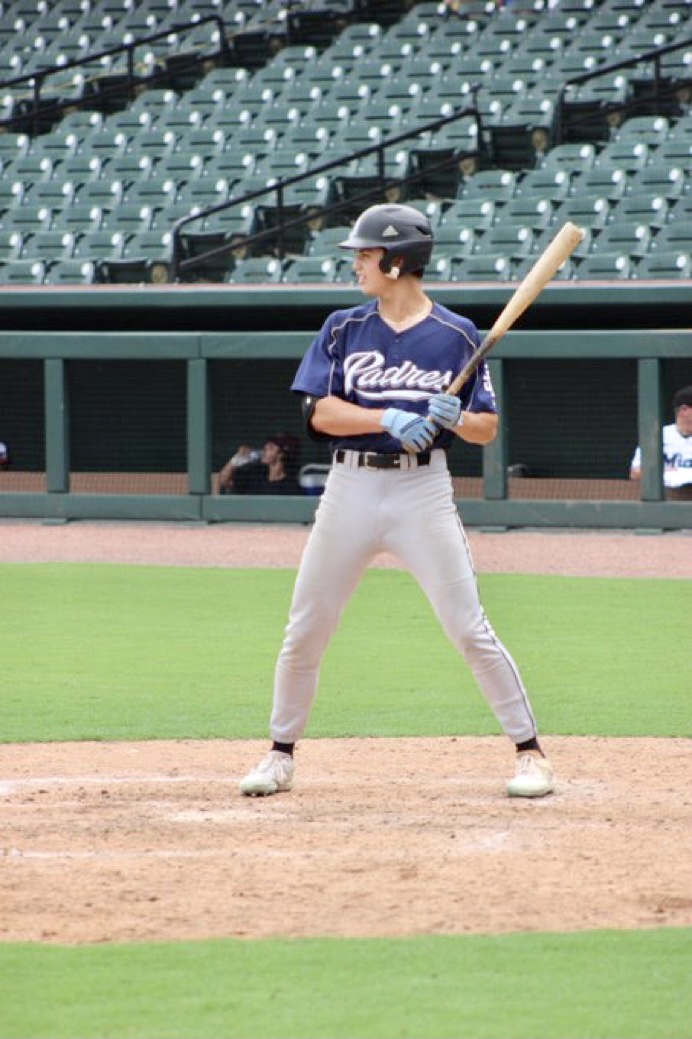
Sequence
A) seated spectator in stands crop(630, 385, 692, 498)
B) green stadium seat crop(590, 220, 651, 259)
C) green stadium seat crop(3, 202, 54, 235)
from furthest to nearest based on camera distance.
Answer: green stadium seat crop(3, 202, 54, 235), green stadium seat crop(590, 220, 651, 259), seated spectator in stands crop(630, 385, 692, 498)

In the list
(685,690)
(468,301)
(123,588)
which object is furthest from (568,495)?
(685,690)

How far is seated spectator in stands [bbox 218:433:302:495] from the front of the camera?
1546 centimetres

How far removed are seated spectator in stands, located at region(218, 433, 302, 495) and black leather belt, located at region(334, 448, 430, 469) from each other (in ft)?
33.3

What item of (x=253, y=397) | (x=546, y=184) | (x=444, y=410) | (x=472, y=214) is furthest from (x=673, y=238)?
(x=444, y=410)

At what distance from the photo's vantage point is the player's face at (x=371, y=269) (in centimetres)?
531

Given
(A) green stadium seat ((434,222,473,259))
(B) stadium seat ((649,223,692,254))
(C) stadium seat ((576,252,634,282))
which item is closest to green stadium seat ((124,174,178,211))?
(A) green stadium seat ((434,222,473,259))

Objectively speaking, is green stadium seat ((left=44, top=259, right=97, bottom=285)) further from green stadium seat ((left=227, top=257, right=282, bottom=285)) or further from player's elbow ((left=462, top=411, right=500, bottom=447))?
player's elbow ((left=462, top=411, right=500, bottom=447))

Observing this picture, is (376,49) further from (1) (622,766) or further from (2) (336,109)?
(1) (622,766)

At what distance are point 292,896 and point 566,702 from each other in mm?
3399

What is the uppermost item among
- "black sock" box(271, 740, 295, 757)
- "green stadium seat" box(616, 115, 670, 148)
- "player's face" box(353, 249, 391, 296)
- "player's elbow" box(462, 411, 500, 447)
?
"green stadium seat" box(616, 115, 670, 148)

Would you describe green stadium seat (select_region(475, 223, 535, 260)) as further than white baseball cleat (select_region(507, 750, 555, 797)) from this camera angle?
Yes

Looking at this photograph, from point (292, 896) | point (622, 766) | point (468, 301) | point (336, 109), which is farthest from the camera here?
point (336, 109)

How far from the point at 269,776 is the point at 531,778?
2.65 ft

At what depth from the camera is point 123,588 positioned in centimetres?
1166
